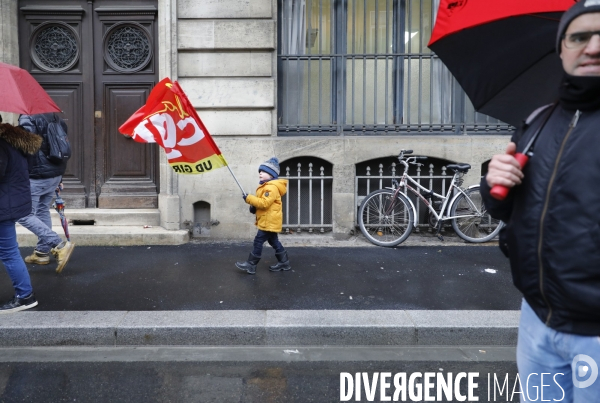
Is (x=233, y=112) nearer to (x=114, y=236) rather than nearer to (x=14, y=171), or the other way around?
(x=114, y=236)

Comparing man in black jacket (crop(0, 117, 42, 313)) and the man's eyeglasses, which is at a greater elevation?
the man's eyeglasses

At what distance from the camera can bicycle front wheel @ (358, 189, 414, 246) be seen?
312 inches

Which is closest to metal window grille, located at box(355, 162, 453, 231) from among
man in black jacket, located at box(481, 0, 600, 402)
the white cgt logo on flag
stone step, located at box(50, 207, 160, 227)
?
stone step, located at box(50, 207, 160, 227)

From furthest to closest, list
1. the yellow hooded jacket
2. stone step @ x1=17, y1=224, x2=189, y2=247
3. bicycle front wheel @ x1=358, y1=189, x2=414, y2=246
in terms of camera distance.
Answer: bicycle front wheel @ x1=358, y1=189, x2=414, y2=246 < stone step @ x1=17, y1=224, x2=189, y2=247 < the yellow hooded jacket

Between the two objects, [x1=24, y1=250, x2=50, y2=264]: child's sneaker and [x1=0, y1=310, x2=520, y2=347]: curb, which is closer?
[x1=0, y1=310, x2=520, y2=347]: curb

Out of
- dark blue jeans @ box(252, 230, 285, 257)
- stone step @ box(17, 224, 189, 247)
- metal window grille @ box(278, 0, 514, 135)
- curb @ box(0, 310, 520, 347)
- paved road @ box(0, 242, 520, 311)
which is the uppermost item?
metal window grille @ box(278, 0, 514, 135)

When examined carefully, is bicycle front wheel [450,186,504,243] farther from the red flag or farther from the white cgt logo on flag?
the white cgt logo on flag

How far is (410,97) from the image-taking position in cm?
880

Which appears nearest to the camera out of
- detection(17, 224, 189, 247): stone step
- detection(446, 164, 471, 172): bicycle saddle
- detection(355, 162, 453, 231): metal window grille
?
detection(17, 224, 189, 247): stone step

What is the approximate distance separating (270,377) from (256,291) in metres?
1.77

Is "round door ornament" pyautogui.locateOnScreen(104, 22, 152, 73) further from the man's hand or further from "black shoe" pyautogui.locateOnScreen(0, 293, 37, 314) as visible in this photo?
the man's hand

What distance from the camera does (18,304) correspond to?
5051 mm

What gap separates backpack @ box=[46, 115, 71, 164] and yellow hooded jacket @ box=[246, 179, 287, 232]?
7.79 feet

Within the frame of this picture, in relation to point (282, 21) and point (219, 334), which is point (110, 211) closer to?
point (282, 21)
